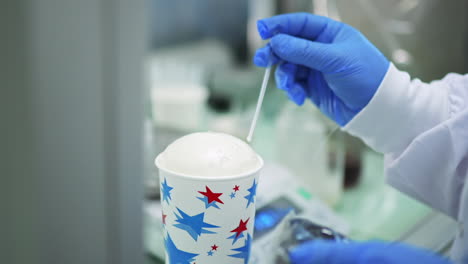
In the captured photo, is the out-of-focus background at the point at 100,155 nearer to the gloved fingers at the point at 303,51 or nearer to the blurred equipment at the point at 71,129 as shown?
the blurred equipment at the point at 71,129

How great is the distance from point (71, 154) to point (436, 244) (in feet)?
2.89

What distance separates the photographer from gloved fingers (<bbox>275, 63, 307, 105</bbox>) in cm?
90

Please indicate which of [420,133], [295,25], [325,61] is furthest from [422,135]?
[295,25]

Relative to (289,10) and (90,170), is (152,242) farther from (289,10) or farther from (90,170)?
(289,10)

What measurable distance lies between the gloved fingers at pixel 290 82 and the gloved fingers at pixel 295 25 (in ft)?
0.24

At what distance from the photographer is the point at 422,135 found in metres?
0.83

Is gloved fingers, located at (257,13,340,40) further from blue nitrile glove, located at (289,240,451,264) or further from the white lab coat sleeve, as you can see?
blue nitrile glove, located at (289,240,451,264)

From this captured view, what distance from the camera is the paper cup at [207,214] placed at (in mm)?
575

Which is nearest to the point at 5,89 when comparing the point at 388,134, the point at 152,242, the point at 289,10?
the point at 152,242

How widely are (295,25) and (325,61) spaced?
14 centimetres

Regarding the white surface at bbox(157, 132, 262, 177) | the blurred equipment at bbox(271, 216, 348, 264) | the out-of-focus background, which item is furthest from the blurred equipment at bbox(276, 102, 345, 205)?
the white surface at bbox(157, 132, 262, 177)

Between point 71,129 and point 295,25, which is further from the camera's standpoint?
point 295,25

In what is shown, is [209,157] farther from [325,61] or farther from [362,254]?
[325,61]

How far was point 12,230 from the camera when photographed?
0.57 m
